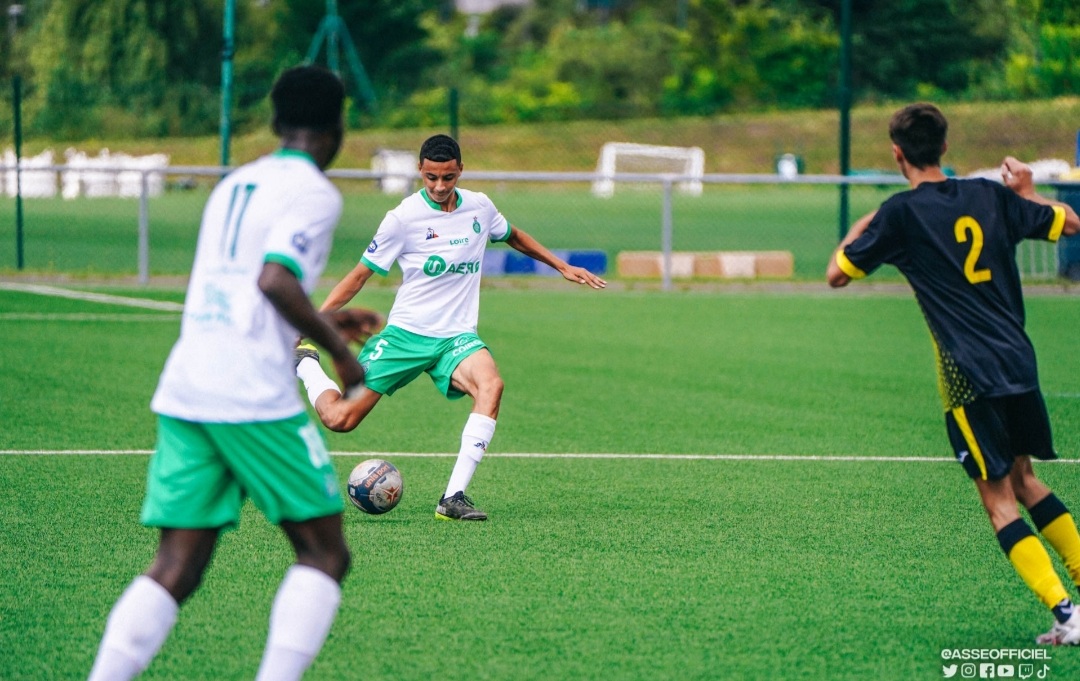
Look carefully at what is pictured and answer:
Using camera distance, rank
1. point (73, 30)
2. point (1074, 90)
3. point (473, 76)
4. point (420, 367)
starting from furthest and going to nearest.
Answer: point (473, 76) < point (73, 30) < point (1074, 90) < point (420, 367)

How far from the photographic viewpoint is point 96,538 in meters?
6.78

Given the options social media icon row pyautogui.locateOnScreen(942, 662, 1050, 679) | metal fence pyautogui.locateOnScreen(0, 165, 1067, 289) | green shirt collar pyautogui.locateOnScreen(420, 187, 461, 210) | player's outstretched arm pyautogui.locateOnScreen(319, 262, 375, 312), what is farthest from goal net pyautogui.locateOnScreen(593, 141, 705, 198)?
social media icon row pyautogui.locateOnScreen(942, 662, 1050, 679)

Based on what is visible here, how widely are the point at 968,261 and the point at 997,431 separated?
23.6 inches

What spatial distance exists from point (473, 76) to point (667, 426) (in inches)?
2904

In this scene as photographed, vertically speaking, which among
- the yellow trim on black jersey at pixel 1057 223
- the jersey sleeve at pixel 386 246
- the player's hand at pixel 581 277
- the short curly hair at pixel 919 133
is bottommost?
the player's hand at pixel 581 277

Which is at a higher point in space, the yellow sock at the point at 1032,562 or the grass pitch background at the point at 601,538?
the yellow sock at the point at 1032,562

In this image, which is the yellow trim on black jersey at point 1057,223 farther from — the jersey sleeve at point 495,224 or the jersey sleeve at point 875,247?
the jersey sleeve at point 495,224

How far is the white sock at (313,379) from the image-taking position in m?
8.16

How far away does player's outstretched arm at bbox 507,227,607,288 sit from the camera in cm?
757

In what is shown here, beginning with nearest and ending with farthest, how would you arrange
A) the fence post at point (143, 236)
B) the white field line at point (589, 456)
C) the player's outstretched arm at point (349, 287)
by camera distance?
1. the player's outstretched arm at point (349, 287)
2. the white field line at point (589, 456)
3. the fence post at point (143, 236)

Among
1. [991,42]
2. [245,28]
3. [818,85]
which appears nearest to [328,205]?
[818,85]

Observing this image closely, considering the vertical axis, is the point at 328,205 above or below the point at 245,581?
above

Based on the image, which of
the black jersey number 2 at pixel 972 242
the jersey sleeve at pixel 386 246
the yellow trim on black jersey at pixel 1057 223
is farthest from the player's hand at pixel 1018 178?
the jersey sleeve at pixel 386 246

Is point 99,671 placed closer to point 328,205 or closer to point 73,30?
point 328,205
